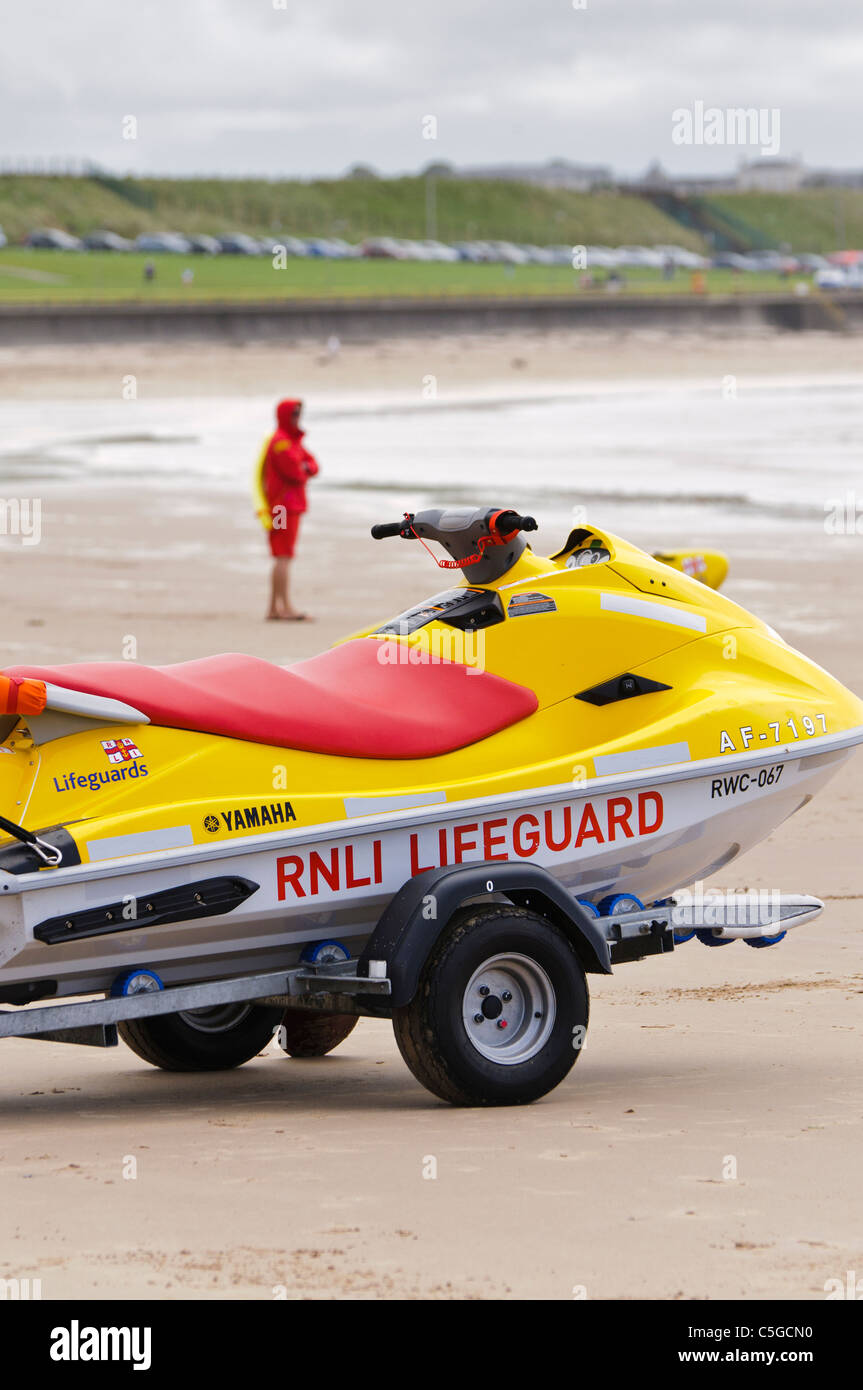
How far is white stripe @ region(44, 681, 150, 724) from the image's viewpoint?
18.5ft

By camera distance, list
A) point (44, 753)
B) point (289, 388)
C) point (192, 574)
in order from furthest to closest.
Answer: point (289, 388) → point (192, 574) → point (44, 753)

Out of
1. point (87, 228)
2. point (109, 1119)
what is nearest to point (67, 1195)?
point (109, 1119)

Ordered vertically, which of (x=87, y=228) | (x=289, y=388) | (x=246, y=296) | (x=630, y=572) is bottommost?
(x=630, y=572)

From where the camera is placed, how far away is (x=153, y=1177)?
5.15 metres

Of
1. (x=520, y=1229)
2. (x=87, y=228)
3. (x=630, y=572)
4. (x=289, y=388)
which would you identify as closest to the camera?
(x=520, y=1229)

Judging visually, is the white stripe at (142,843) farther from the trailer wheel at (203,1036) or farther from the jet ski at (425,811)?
the trailer wheel at (203,1036)

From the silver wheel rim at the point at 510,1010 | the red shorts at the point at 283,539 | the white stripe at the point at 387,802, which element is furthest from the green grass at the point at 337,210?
the silver wheel rim at the point at 510,1010

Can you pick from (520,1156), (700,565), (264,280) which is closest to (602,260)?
(264,280)

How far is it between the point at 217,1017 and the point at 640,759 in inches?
62.7

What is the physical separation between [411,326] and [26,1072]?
51716 millimetres

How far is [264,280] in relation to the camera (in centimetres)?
7281

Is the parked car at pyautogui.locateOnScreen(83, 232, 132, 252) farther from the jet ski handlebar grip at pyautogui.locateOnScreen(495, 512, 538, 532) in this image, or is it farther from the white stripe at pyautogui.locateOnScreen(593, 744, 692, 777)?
the white stripe at pyautogui.locateOnScreen(593, 744, 692, 777)

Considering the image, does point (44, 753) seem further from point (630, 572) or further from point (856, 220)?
point (856, 220)

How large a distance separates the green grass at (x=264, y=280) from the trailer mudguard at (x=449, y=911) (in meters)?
50.1
